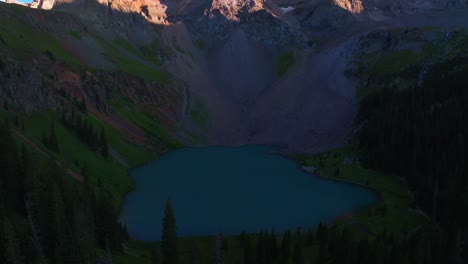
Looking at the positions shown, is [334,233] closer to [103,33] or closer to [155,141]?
[155,141]

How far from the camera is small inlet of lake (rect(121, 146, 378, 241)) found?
7456 centimetres

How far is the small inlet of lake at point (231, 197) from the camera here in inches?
2936

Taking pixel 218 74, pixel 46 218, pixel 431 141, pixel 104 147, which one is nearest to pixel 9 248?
pixel 46 218

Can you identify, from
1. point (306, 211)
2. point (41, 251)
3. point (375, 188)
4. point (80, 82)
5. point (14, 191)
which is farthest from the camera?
point (80, 82)

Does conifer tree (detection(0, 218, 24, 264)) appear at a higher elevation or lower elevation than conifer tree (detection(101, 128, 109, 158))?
lower

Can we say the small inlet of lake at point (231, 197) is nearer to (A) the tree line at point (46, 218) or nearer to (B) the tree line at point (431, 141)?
(A) the tree line at point (46, 218)

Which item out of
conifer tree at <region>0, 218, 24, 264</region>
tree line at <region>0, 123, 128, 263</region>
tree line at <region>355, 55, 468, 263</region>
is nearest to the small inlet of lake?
tree line at <region>0, 123, 128, 263</region>

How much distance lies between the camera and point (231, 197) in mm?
87250

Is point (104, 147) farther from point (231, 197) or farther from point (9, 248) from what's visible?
point (9, 248)

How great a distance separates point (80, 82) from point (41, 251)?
8701cm

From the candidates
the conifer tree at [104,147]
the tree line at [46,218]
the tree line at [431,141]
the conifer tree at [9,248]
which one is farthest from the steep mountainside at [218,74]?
the conifer tree at [9,248]

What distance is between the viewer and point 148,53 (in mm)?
182000

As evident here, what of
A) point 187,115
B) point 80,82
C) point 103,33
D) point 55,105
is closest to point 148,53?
point 103,33

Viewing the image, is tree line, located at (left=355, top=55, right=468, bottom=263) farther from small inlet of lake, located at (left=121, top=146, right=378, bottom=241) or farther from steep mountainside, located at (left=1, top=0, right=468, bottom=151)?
steep mountainside, located at (left=1, top=0, right=468, bottom=151)
